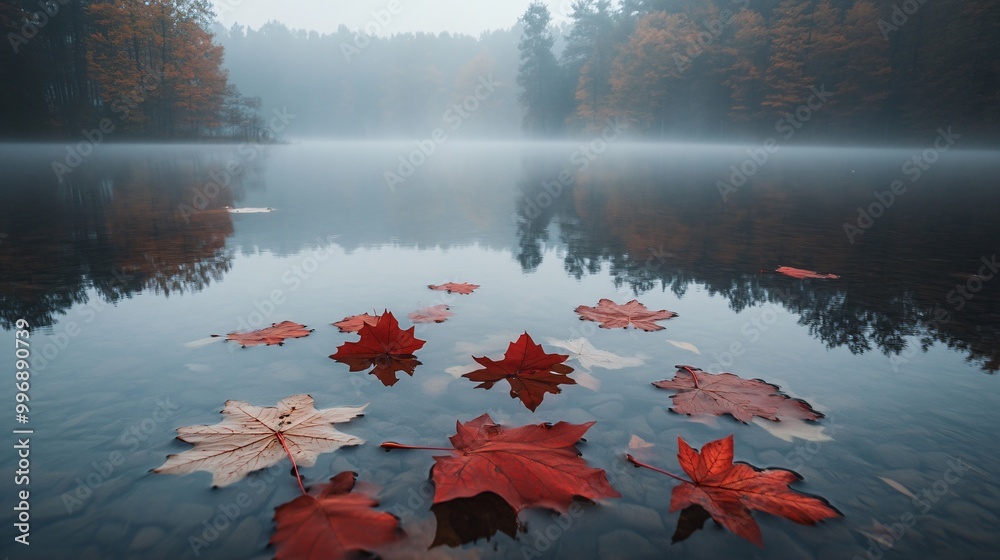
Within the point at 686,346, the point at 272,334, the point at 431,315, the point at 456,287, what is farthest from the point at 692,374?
the point at 272,334

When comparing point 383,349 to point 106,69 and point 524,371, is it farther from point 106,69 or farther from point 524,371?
point 106,69

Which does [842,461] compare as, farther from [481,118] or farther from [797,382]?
[481,118]

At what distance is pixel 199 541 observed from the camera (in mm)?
1528

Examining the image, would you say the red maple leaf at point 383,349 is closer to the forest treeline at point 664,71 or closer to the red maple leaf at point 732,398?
the red maple leaf at point 732,398

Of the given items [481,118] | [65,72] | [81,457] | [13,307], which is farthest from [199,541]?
[481,118]

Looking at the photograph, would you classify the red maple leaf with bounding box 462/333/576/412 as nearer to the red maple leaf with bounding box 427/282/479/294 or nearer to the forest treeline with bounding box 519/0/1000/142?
the red maple leaf with bounding box 427/282/479/294

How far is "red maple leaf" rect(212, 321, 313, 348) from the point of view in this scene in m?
3.12

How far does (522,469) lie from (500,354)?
1.34 metres

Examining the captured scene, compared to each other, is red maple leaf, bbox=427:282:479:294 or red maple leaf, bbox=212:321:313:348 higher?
red maple leaf, bbox=427:282:479:294

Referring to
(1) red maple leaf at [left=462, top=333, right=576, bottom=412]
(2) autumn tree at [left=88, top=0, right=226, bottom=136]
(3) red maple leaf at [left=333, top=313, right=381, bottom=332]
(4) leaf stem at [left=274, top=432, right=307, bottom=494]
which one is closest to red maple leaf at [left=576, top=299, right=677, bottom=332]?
(1) red maple leaf at [left=462, top=333, right=576, bottom=412]

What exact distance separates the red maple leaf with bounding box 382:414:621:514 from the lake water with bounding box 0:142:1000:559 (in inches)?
3.1

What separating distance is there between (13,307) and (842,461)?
5261mm

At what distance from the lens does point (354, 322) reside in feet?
11.4

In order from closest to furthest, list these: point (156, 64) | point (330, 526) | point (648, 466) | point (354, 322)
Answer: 1. point (330, 526)
2. point (648, 466)
3. point (354, 322)
4. point (156, 64)
